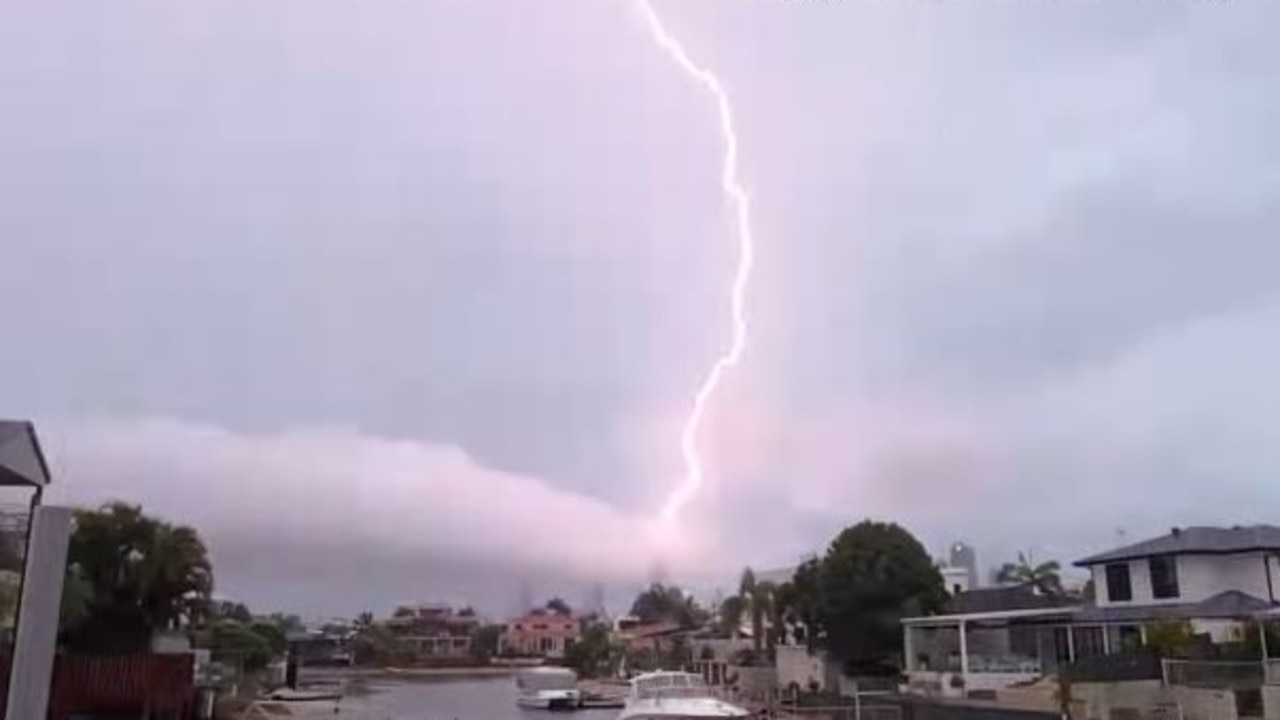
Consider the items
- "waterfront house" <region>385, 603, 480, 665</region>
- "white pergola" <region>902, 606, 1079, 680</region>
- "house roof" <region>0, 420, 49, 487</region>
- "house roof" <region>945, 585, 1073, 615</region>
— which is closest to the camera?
"house roof" <region>0, 420, 49, 487</region>

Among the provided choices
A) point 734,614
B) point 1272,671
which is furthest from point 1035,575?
point 1272,671

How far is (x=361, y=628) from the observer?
15275 centimetres

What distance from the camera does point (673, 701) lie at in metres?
31.2

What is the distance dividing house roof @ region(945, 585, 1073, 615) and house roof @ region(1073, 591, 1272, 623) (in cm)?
1121

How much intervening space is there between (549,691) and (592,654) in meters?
39.7

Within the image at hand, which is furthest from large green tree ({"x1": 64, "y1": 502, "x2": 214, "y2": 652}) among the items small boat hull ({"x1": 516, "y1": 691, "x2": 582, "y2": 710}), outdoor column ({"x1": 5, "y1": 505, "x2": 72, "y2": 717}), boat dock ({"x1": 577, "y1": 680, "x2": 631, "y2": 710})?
small boat hull ({"x1": 516, "y1": 691, "x2": 582, "y2": 710})

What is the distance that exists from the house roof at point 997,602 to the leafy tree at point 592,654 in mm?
55621

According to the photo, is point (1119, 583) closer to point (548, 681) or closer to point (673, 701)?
point (673, 701)

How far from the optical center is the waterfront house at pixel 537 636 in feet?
490

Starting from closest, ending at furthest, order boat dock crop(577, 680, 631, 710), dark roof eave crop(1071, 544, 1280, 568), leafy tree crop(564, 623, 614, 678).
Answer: dark roof eave crop(1071, 544, 1280, 568) < boat dock crop(577, 680, 631, 710) < leafy tree crop(564, 623, 614, 678)

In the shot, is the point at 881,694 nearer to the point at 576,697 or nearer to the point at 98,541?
the point at 98,541

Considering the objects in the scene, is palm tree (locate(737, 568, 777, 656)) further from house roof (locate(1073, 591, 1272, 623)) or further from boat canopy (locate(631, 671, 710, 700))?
boat canopy (locate(631, 671, 710, 700))

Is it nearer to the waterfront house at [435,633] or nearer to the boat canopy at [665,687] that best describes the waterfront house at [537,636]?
the waterfront house at [435,633]

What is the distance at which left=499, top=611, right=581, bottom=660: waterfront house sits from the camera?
149500mm
